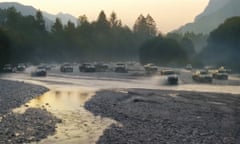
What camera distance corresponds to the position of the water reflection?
3156 centimetres

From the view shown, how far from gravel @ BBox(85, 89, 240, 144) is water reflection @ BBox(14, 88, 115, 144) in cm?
96

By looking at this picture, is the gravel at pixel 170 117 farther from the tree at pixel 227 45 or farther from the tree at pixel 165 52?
the tree at pixel 165 52

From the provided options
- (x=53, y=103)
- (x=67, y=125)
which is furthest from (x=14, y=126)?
(x=53, y=103)

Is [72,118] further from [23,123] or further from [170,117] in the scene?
[170,117]

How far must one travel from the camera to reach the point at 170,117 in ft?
134

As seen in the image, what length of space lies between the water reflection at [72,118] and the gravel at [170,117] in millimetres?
962

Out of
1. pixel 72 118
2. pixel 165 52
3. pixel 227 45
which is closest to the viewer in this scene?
pixel 72 118

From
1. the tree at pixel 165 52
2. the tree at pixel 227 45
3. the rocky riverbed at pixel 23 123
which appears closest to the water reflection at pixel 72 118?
the rocky riverbed at pixel 23 123

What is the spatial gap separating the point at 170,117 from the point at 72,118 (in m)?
7.91

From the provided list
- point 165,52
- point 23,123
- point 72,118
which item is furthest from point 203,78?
point 165,52

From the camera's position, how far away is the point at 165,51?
581ft

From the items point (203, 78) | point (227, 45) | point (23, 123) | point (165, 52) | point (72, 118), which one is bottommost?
point (72, 118)

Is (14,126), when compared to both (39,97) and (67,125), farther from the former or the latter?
(39,97)

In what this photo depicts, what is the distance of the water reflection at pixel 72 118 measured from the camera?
104 ft
